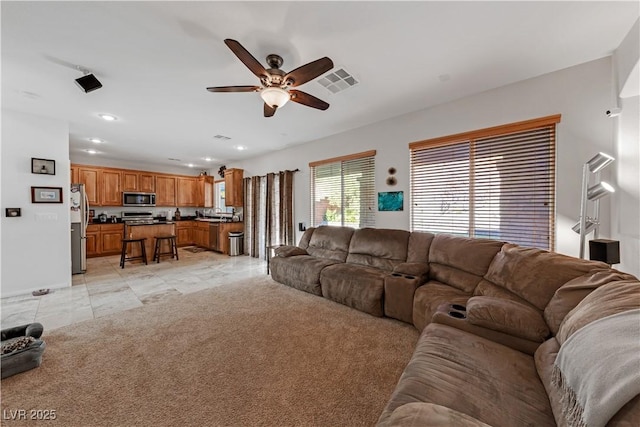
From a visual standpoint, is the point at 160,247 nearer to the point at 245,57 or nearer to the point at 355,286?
the point at 355,286

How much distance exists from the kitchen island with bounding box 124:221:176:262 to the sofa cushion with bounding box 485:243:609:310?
6.83 meters

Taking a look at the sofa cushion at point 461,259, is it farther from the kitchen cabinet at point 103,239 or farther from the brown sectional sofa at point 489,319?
the kitchen cabinet at point 103,239

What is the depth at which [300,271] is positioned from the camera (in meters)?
3.75

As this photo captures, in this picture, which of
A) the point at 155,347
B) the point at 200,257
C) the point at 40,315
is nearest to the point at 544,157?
the point at 155,347

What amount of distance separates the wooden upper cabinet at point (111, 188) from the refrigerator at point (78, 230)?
199 centimetres

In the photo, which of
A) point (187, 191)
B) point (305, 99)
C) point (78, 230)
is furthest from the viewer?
point (187, 191)

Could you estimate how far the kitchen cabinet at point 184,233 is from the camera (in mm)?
7895

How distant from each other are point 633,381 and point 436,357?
80cm

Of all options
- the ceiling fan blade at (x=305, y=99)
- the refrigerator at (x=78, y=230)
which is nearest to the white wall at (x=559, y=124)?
the ceiling fan blade at (x=305, y=99)

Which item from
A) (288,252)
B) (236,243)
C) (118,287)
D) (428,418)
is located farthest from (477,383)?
(236,243)

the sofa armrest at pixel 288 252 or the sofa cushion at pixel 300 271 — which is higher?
the sofa armrest at pixel 288 252

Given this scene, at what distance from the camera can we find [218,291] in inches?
148

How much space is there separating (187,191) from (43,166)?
4539 millimetres

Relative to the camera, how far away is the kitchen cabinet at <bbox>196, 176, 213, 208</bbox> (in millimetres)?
8383
